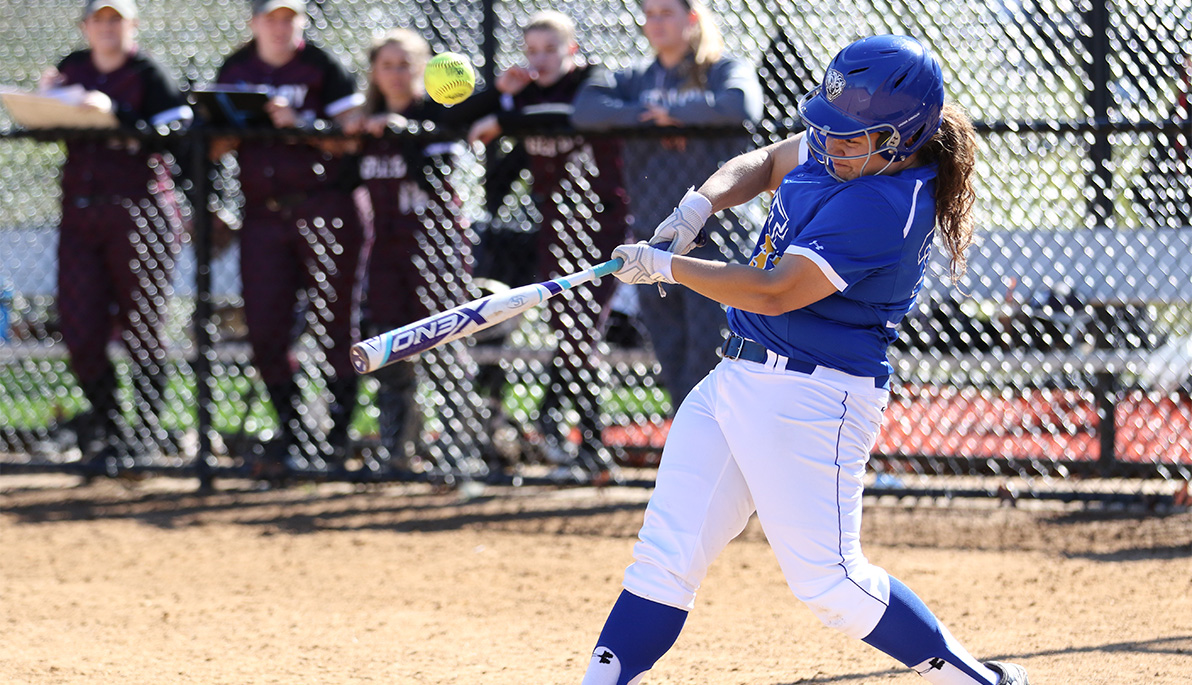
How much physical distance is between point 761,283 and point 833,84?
0.42 metres

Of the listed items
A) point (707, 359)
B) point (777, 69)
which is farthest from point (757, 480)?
point (777, 69)

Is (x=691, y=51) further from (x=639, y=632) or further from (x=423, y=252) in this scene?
(x=639, y=632)

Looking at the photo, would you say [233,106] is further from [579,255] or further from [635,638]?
[635,638]

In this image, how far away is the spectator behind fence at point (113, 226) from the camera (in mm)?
5285

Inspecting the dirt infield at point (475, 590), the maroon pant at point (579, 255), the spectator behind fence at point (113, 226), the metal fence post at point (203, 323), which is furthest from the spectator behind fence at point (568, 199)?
the spectator behind fence at point (113, 226)

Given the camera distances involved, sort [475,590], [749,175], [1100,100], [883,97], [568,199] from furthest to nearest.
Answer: [568,199] < [1100,100] < [475,590] < [749,175] < [883,97]

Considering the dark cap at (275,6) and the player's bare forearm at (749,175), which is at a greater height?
the dark cap at (275,6)

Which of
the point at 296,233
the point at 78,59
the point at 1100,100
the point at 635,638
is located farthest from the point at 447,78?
the point at 78,59

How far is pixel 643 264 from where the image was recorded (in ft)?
7.71

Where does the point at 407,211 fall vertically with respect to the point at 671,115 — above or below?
below

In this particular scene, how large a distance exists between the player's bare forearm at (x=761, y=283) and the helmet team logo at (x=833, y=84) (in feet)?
1.09

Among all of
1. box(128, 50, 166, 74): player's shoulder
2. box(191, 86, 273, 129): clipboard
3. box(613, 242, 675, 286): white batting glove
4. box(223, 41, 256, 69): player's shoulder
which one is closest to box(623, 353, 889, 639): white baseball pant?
box(613, 242, 675, 286): white batting glove

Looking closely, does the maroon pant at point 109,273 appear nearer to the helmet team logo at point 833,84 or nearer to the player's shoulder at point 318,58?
the player's shoulder at point 318,58

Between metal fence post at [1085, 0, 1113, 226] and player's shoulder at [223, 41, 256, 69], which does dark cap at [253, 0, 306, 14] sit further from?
metal fence post at [1085, 0, 1113, 226]
